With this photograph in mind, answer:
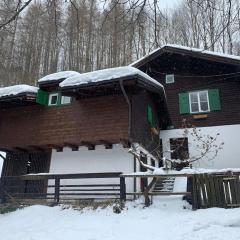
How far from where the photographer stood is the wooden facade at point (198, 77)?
1870 cm

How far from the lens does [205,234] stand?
27.5 ft

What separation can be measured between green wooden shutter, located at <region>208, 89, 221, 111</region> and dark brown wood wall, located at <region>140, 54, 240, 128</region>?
0.22 metres

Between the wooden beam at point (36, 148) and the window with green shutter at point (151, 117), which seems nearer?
the wooden beam at point (36, 148)

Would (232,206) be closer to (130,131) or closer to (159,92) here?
(130,131)

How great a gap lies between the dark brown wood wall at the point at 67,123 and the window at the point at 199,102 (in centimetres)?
695

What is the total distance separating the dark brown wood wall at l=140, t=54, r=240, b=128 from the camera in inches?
739

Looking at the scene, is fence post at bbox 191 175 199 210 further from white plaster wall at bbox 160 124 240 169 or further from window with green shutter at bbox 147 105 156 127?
white plaster wall at bbox 160 124 240 169

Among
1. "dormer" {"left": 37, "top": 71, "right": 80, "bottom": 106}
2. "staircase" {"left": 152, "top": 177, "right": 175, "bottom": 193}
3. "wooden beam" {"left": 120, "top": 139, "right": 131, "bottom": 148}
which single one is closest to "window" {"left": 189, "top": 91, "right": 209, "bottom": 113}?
"staircase" {"left": 152, "top": 177, "right": 175, "bottom": 193}

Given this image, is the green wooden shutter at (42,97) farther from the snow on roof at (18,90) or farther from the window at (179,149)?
the window at (179,149)

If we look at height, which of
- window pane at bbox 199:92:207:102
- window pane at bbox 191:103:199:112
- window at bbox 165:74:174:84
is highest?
window at bbox 165:74:174:84

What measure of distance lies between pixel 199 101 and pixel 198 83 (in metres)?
1.09

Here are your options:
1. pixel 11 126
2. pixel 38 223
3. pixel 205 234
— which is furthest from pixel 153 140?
pixel 205 234

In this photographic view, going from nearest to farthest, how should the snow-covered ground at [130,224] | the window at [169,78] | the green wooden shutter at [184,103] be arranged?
the snow-covered ground at [130,224] < the green wooden shutter at [184,103] < the window at [169,78]

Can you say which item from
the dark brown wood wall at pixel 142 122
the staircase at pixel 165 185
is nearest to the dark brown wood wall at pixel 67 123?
the dark brown wood wall at pixel 142 122
